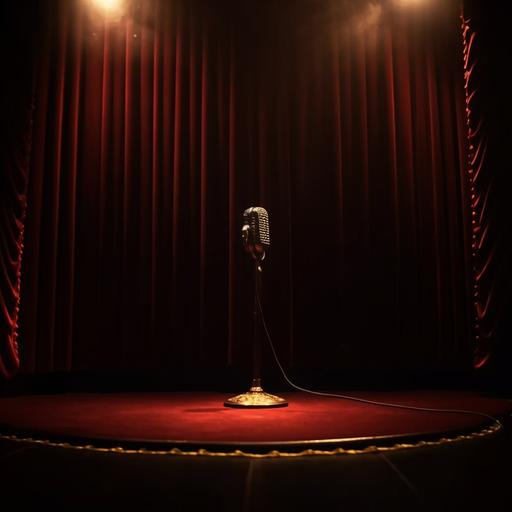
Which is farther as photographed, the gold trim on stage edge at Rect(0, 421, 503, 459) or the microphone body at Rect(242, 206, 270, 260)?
the microphone body at Rect(242, 206, 270, 260)

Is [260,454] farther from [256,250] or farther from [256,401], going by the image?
[256,250]

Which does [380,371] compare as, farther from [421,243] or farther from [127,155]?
[127,155]

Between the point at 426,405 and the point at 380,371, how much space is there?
858mm

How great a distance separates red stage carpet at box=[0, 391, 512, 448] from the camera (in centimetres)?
182

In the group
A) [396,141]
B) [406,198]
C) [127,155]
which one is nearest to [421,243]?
[406,198]

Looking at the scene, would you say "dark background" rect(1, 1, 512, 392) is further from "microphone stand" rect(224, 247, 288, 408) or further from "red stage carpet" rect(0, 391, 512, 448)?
"microphone stand" rect(224, 247, 288, 408)

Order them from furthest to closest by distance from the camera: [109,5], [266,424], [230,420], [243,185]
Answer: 1. [109,5]
2. [243,185]
3. [230,420]
4. [266,424]

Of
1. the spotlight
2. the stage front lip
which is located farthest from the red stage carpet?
the spotlight

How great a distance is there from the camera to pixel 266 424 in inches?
82.4

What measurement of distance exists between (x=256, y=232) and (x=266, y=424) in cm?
87

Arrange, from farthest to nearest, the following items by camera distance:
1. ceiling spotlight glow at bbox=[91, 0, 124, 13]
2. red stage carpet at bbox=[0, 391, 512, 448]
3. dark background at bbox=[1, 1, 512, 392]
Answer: ceiling spotlight glow at bbox=[91, 0, 124, 13]
dark background at bbox=[1, 1, 512, 392]
red stage carpet at bbox=[0, 391, 512, 448]

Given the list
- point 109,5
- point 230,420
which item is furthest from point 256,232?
point 109,5

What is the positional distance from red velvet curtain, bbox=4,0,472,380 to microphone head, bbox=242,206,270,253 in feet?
2.88

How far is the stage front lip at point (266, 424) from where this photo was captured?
5.66ft
